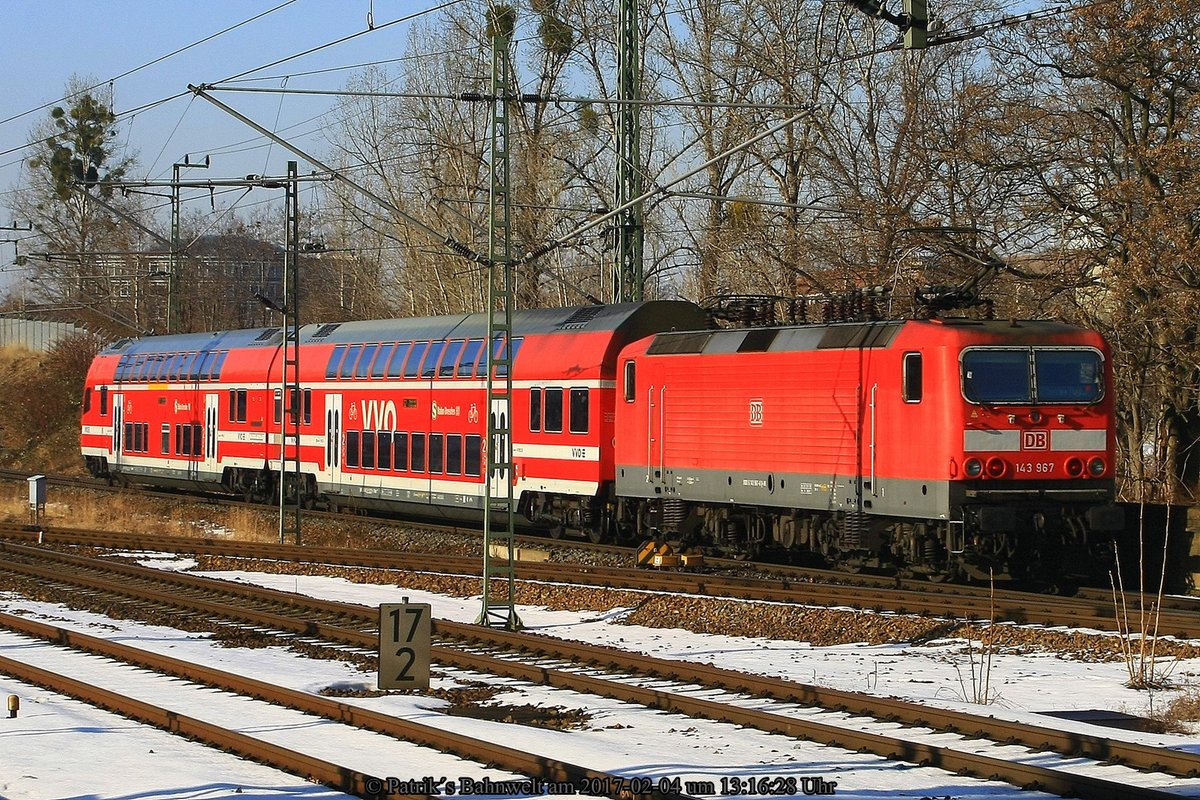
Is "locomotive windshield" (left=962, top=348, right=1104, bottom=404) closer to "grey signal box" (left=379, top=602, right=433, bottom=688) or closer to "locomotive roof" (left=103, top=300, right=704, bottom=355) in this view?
"locomotive roof" (left=103, top=300, right=704, bottom=355)

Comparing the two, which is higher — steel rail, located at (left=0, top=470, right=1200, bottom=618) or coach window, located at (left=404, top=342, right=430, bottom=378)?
coach window, located at (left=404, top=342, right=430, bottom=378)

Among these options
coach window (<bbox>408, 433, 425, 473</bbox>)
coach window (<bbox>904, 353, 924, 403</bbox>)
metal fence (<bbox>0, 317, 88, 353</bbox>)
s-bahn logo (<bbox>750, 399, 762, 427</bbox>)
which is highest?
metal fence (<bbox>0, 317, 88, 353</bbox>)

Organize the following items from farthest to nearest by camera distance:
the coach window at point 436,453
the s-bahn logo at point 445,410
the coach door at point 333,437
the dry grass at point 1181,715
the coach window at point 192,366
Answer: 1. the coach window at point 192,366
2. the coach door at point 333,437
3. the coach window at point 436,453
4. the s-bahn logo at point 445,410
5. the dry grass at point 1181,715

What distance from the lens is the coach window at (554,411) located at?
87.0ft

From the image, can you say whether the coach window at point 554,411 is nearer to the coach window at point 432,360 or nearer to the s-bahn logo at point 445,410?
the s-bahn logo at point 445,410

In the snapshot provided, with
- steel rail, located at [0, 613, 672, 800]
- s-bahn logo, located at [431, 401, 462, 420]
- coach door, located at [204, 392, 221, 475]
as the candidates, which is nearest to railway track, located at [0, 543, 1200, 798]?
steel rail, located at [0, 613, 672, 800]

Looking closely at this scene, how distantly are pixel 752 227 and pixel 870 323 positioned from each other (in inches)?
662

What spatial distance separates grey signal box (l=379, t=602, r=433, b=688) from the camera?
1309 centimetres

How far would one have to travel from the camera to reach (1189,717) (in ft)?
37.8

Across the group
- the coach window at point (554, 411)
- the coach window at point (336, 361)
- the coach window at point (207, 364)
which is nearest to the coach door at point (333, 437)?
the coach window at point (336, 361)

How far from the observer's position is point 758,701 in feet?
40.5

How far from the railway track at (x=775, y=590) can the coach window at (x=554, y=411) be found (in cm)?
256

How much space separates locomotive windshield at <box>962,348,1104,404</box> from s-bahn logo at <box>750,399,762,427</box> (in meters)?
3.80

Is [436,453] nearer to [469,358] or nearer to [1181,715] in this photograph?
[469,358]
